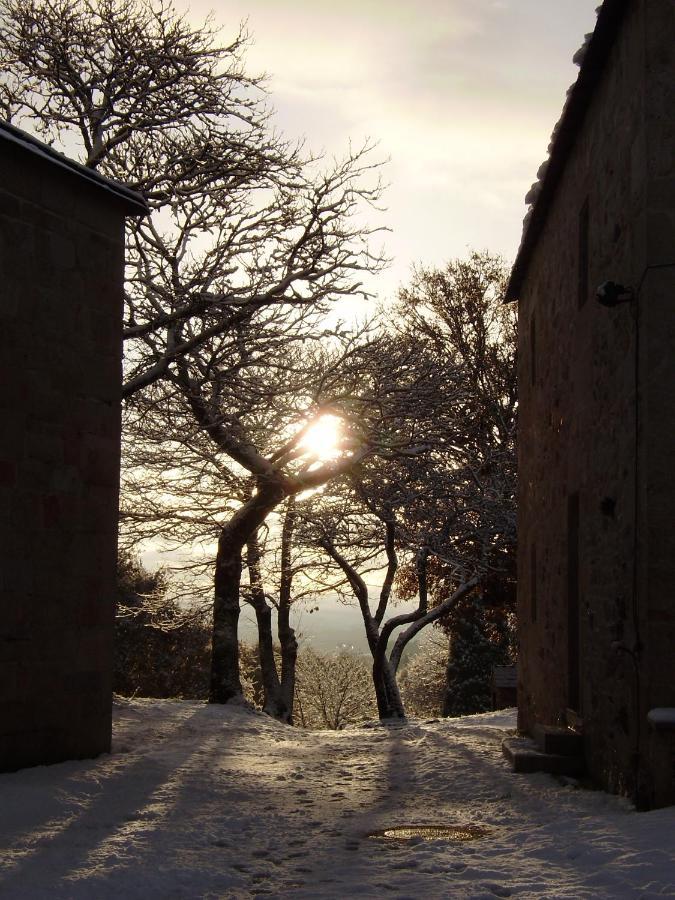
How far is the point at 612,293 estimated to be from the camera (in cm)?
656

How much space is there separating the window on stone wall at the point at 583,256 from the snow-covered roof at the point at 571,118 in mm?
798

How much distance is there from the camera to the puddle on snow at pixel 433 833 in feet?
19.6

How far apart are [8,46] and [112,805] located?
9.29 meters

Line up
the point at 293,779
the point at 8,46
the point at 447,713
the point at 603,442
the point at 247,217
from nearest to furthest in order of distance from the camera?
the point at 603,442 → the point at 293,779 → the point at 8,46 → the point at 247,217 → the point at 447,713

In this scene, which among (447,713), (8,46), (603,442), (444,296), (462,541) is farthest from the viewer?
(444,296)

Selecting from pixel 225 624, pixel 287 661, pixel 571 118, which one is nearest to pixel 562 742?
pixel 571 118

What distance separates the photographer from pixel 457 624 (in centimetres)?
2217

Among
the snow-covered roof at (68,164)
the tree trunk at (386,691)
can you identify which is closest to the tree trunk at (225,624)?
the tree trunk at (386,691)

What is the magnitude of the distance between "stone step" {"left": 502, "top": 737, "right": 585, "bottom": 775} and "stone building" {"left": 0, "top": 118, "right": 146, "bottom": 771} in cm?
359

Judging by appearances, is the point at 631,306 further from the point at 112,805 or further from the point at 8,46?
the point at 8,46

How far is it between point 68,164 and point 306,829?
5.57m

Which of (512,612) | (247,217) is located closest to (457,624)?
(512,612)

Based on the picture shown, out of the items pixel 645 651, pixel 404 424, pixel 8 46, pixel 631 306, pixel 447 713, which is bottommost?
pixel 447 713

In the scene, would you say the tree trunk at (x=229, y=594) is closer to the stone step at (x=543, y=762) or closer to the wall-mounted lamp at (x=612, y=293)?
the stone step at (x=543, y=762)
